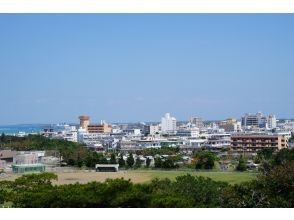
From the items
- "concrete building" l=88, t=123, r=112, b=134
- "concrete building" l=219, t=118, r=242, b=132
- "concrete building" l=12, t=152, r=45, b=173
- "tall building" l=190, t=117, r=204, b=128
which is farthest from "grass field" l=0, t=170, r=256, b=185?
"concrete building" l=219, t=118, r=242, b=132

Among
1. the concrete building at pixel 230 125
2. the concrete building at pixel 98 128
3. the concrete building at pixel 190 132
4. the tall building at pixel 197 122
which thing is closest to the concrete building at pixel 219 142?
the concrete building at pixel 190 132

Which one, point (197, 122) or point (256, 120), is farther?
point (197, 122)

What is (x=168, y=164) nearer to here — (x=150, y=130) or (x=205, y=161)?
(x=205, y=161)

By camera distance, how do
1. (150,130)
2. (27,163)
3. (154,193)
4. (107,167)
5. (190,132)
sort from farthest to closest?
(150,130) < (190,132) < (27,163) < (107,167) < (154,193)

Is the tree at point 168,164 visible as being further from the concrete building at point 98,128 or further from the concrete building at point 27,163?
the concrete building at point 98,128

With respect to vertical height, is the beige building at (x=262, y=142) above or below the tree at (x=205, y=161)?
above

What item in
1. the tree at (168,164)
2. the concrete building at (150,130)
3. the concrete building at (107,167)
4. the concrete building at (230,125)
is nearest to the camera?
the concrete building at (107,167)

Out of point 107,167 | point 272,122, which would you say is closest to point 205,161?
point 107,167

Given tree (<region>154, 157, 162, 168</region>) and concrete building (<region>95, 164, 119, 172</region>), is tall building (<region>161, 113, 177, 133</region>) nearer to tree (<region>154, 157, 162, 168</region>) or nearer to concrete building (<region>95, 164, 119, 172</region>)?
tree (<region>154, 157, 162, 168</region>)

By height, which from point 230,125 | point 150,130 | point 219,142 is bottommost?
point 219,142
